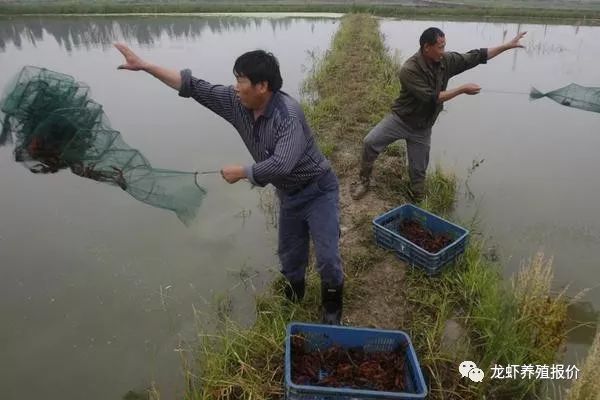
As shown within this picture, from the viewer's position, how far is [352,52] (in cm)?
1059

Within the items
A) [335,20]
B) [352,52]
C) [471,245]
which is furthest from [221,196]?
[335,20]

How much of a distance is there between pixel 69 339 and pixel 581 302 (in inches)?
139

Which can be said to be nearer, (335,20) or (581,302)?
(581,302)

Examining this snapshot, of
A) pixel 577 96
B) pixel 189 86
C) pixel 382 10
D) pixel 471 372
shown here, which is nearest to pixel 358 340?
pixel 471 372

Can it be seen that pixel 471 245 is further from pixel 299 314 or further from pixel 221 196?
pixel 221 196

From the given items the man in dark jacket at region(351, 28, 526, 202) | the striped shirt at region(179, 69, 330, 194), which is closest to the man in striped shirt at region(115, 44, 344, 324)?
the striped shirt at region(179, 69, 330, 194)

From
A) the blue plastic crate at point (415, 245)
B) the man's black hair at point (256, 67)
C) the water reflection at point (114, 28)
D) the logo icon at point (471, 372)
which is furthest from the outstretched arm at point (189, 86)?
the water reflection at point (114, 28)

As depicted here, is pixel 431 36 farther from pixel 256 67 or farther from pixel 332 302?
pixel 332 302

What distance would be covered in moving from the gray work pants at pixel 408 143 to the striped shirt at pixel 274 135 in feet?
5.63

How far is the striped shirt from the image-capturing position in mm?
2074

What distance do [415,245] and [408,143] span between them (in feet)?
3.95

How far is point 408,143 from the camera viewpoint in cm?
399

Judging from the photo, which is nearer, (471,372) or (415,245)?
(471,372)

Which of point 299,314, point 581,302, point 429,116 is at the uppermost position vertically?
point 429,116
